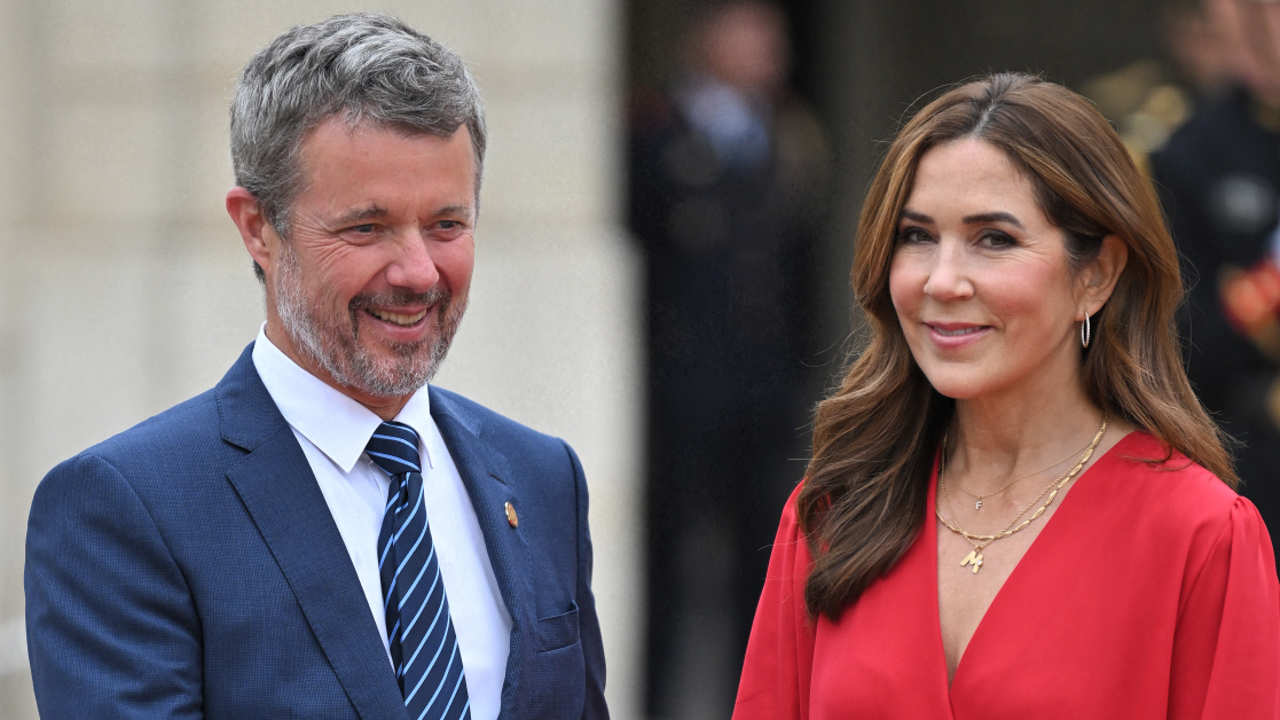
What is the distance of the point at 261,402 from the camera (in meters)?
2.70

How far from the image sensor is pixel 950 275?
8.96 ft

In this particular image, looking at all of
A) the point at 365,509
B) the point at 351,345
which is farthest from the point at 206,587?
the point at 351,345

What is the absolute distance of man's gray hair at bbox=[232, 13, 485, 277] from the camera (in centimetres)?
260

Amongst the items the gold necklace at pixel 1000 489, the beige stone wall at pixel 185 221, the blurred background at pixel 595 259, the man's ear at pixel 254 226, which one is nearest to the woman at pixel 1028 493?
the gold necklace at pixel 1000 489

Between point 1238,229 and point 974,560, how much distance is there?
9.52ft

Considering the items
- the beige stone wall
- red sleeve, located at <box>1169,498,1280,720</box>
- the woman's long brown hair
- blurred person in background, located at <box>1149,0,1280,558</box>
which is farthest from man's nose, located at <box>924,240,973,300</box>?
the beige stone wall

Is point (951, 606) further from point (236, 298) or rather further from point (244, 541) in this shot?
point (236, 298)

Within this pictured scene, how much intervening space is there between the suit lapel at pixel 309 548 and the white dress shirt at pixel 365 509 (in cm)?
4

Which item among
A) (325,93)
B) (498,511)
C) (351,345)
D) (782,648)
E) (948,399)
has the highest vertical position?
(325,93)

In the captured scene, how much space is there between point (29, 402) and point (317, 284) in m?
3.91

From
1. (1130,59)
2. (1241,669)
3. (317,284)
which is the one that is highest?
(1130,59)

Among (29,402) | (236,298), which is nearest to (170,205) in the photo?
(236,298)

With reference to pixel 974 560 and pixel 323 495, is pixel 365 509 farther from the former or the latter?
pixel 974 560

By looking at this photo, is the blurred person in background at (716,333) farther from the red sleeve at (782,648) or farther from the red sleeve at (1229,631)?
the red sleeve at (1229,631)
